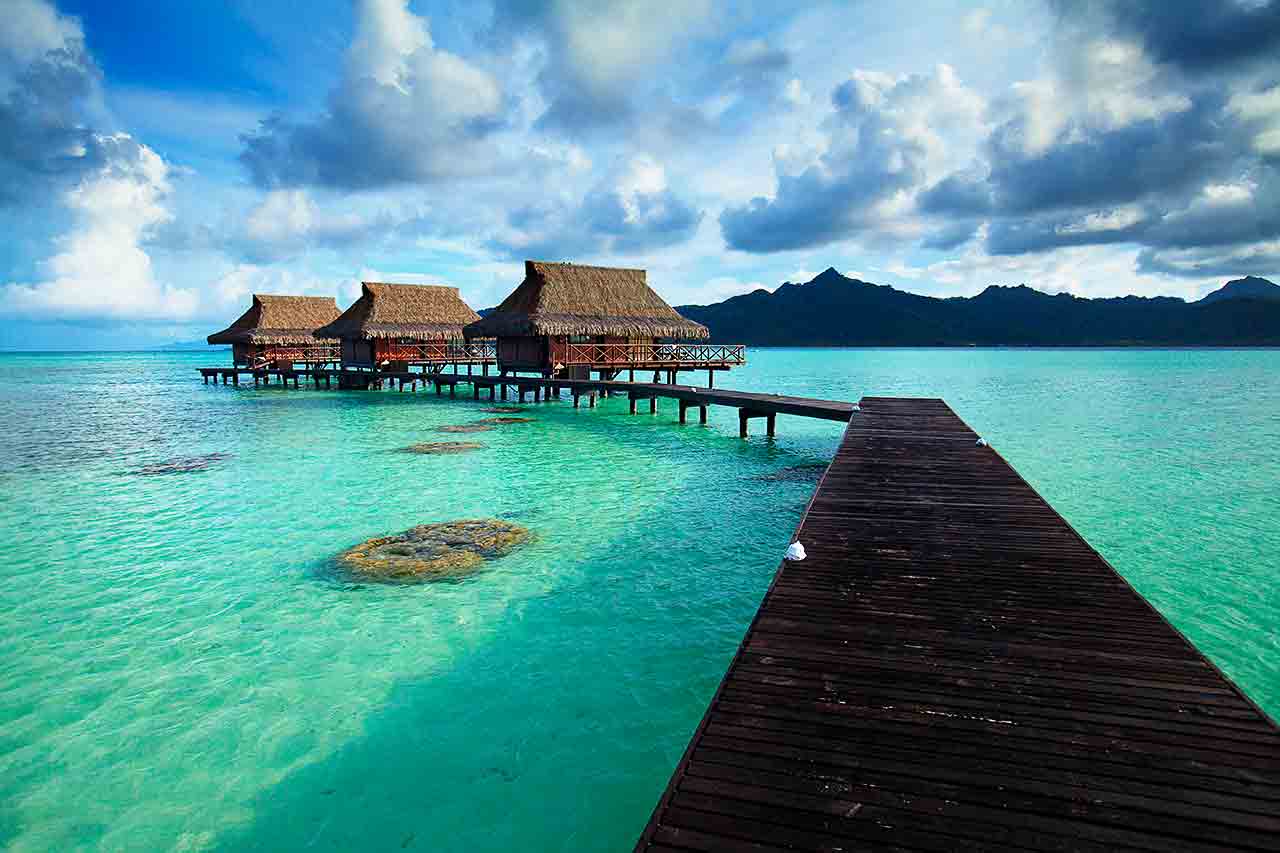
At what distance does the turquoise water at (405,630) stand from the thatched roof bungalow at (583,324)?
1424 centimetres

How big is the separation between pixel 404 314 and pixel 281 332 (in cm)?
1200

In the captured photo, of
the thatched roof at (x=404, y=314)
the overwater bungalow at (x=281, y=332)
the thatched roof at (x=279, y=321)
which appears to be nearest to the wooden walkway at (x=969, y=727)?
the thatched roof at (x=404, y=314)

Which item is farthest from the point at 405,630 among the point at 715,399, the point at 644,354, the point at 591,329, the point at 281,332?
the point at 281,332

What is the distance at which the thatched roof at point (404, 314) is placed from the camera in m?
37.3

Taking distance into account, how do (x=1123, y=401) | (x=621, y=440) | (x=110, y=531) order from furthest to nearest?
(x=1123, y=401) → (x=621, y=440) → (x=110, y=531)

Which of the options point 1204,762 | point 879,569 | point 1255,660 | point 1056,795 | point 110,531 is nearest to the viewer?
point 1056,795

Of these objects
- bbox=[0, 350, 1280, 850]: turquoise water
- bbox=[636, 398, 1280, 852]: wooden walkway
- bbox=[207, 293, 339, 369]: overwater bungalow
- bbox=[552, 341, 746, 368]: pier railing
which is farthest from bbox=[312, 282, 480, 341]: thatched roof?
bbox=[636, 398, 1280, 852]: wooden walkway

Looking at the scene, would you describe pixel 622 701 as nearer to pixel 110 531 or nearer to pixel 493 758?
pixel 493 758

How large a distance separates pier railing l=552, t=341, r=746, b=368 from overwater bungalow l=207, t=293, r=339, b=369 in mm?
20644

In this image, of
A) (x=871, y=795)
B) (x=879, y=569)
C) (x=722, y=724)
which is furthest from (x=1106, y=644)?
(x=722, y=724)

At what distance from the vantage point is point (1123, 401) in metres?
35.1

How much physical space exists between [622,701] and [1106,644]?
11.8 ft

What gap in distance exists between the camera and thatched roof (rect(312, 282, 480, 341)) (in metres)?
37.3

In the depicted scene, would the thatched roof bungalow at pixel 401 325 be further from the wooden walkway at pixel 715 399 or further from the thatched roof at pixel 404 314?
the wooden walkway at pixel 715 399
